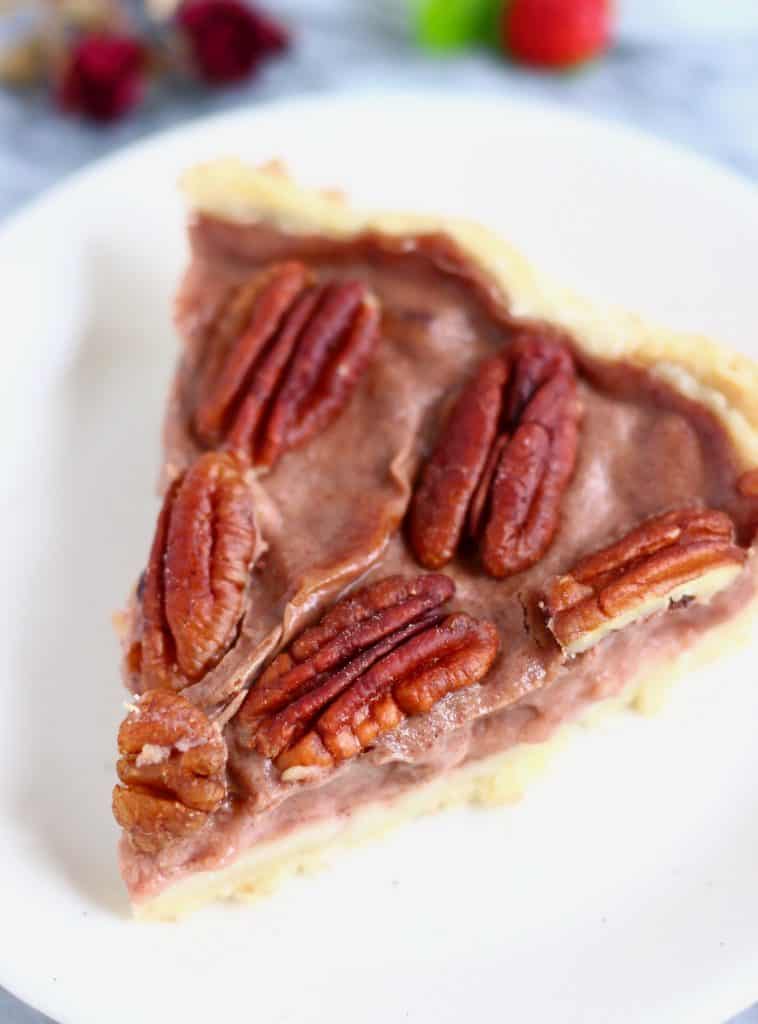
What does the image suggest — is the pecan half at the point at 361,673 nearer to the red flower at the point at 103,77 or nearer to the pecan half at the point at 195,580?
the pecan half at the point at 195,580

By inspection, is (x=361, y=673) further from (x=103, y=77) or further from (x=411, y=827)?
(x=103, y=77)

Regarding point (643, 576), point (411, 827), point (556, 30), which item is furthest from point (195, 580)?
point (556, 30)

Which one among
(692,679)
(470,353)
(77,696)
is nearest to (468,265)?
(470,353)

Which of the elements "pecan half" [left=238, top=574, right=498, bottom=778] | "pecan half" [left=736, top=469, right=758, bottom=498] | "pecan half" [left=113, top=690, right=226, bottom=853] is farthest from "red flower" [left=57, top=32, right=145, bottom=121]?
"pecan half" [left=736, top=469, right=758, bottom=498]

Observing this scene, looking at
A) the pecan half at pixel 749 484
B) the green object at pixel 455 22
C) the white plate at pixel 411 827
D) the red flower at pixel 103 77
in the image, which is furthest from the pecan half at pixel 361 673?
the green object at pixel 455 22

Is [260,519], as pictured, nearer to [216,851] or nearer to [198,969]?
[216,851]
